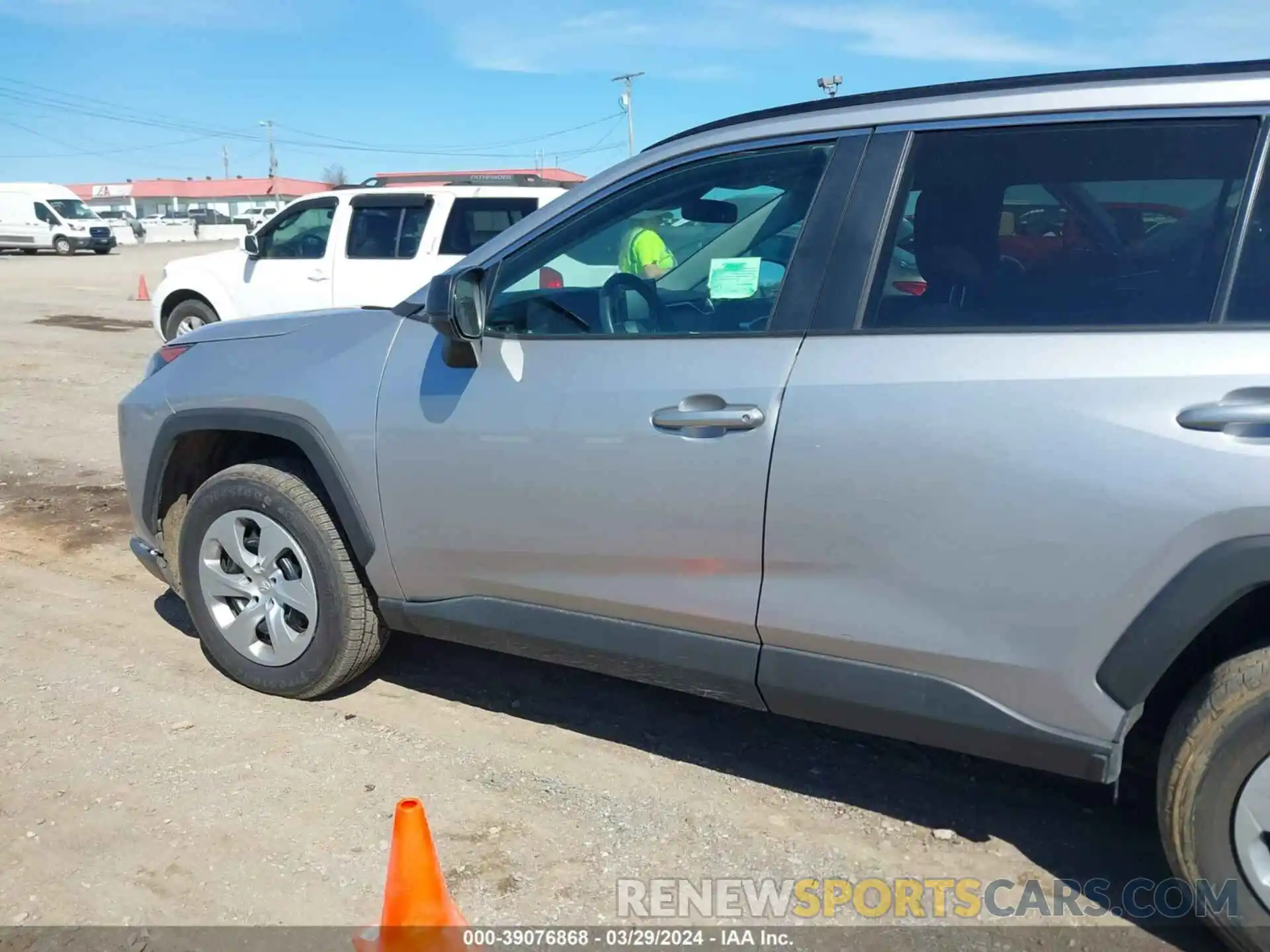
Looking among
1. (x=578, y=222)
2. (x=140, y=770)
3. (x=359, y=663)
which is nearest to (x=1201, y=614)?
(x=578, y=222)

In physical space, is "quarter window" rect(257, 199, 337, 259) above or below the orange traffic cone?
above

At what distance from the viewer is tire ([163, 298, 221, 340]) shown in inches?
446

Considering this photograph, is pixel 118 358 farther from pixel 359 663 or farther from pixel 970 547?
pixel 970 547

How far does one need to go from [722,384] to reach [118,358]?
10.7m

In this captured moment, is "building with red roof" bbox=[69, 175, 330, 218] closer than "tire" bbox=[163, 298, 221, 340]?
No

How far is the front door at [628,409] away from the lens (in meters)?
2.79

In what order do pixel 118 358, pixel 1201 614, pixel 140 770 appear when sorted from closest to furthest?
pixel 1201 614 → pixel 140 770 → pixel 118 358

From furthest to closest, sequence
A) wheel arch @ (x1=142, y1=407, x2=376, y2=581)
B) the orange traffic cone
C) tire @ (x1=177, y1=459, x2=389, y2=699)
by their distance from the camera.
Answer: tire @ (x1=177, y1=459, x2=389, y2=699), wheel arch @ (x1=142, y1=407, x2=376, y2=581), the orange traffic cone

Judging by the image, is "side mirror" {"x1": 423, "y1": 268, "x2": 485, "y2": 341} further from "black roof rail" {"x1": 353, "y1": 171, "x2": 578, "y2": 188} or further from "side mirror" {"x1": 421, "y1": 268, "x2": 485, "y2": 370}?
"black roof rail" {"x1": 353, "y1": 171, "x2": 578, "y2": 188}

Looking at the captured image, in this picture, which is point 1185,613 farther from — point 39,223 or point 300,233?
point 39,223

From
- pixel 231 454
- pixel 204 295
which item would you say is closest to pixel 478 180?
pixel 204 295

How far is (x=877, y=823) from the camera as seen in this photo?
10.2 feet

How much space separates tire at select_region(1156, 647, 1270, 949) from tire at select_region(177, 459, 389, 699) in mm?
2437

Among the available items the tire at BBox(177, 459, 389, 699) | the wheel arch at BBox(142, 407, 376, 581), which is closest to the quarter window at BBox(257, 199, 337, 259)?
the wheel arch at BBox(142, 407, 376, 581)
